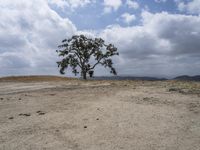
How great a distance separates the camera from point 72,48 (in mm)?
41344

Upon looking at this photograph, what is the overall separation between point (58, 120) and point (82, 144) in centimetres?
226

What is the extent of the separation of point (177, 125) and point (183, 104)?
3.31m

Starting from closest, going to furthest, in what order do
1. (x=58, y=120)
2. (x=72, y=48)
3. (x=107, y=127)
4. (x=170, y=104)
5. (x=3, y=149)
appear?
1. (x=3, y=149)
2. (x=107, y=127)
3. (x=58, y=120)
4. (x=170, y=104)
5. (x=72, y=48)

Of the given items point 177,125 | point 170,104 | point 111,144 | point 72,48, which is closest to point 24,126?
point 111,144

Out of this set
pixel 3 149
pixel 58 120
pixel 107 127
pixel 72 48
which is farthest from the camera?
pixel 72 48

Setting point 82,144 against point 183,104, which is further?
point 183,104

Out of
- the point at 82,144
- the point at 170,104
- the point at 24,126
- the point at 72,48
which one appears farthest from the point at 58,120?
the point at 72,48

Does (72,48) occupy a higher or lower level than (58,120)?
higher

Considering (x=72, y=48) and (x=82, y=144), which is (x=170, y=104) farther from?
(x=72, y=48)

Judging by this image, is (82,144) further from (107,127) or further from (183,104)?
(183,104)

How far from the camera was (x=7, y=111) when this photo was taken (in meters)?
9.55

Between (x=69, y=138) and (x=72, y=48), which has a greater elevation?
(x=72, y=48)

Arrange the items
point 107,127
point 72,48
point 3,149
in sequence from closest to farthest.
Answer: point 3,149 < point 107,127 < point 72,48

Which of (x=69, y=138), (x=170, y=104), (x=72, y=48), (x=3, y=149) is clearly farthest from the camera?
(x=72, y=48)
